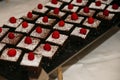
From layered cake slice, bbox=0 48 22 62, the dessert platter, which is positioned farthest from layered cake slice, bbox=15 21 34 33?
layered cake slice, bbox=0 48 22 62

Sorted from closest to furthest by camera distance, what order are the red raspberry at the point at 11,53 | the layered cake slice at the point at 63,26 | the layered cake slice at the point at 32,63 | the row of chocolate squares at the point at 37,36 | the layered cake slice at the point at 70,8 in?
the layered cake slice at the point at 32,63 → the red raspberry at the point at 11,53 → the row of chocolate squares at the point at 37,36 → the layered cake slice at the point at 63,26 → the layered cake slice at the point at 70,8

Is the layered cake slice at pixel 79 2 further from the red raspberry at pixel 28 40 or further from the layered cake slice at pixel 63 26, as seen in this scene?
the red raspberry at pixel 28 40

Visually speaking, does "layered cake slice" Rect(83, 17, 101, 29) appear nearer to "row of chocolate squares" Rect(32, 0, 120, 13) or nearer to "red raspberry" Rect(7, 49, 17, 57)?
"row of chocolate squares" Rect(32, 0, 120, 13)

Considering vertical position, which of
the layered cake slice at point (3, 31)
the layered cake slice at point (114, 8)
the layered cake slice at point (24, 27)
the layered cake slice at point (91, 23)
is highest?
the layered cake slice at point (3, 31)

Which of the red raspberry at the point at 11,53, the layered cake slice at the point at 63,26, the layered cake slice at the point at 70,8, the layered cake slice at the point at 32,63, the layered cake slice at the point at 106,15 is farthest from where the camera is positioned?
the layered cake slice at the point at 70,8

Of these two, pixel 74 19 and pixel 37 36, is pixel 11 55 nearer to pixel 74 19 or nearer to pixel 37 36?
pixel 37 36

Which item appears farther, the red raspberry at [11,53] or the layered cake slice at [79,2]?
the layered cake slice at [79,2]

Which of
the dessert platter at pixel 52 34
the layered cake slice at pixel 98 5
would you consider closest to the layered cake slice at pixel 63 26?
the dessert platter at pixel 52 34

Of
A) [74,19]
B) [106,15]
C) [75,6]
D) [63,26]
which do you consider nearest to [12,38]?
[63,26]
